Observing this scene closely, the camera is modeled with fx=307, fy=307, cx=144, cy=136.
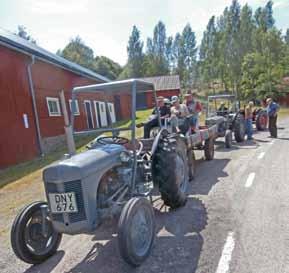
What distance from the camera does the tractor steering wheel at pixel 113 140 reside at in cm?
448

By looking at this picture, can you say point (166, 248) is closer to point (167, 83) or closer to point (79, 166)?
point (79, 166)

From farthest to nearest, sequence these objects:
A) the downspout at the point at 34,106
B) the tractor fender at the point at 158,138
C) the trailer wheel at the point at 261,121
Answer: the trailer wheel at the point at 261,121, the downspout at the point at 34,106, the tractor fender at the point at 158,138

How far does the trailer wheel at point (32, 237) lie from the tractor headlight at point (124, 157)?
3.75 feet

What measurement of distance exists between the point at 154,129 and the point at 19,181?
500 centimetres

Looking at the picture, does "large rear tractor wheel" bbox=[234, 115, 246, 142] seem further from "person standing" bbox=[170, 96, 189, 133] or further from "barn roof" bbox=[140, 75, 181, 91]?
"barn roof" bbox=[140, 75, 181, 91]

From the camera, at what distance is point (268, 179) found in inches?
255

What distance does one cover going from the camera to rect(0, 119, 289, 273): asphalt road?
3391mm

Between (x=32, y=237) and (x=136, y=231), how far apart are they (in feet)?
4.44

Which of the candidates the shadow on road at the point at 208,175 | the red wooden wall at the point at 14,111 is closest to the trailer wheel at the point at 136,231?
the shadow on road at the point at 208,175

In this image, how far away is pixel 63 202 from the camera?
11.2ft

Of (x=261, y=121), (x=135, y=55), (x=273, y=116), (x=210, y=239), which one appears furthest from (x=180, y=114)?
(x=135, y=55)

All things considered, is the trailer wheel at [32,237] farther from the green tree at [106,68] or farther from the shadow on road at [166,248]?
the green tree at [106,68]

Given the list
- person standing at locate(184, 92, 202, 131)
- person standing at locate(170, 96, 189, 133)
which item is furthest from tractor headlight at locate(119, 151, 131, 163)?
person standing at locate(184, 92, 202, 131)

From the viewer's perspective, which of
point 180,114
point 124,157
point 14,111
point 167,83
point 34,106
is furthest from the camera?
point 167,83
